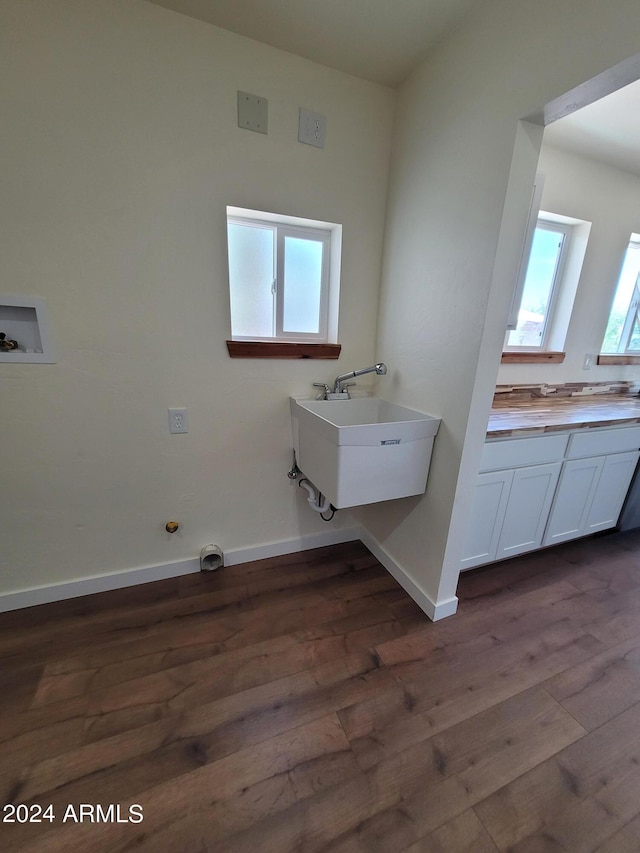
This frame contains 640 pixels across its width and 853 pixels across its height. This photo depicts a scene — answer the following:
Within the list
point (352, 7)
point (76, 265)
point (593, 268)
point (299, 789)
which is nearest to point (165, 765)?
point (299, 789)

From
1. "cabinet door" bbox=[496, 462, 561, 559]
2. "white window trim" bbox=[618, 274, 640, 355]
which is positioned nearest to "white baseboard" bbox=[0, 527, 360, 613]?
"cabinet door" bbox=[496, 462, 561, 559]

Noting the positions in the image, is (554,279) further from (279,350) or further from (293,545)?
(293,545)

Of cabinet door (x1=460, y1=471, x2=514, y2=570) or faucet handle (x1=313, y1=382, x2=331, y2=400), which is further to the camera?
faucet handle (x1=313, y1=382, x2=331, y2=400)

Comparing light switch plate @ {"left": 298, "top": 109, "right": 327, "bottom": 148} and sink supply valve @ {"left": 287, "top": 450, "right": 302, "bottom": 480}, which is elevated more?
light switch plate @ {"left": 298, "top": 109, "right": 327, "bottom": 148}

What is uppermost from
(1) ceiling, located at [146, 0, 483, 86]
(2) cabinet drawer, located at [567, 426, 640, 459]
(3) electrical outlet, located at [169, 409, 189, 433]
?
(1) ceiling, located at [146, 0, 483, 86]

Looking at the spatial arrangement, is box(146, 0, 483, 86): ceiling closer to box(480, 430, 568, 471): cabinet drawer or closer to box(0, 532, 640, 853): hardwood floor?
box(480, 430, 568, 471): cabinet drawer

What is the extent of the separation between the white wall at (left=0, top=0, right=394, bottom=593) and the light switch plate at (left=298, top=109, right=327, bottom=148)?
3cm

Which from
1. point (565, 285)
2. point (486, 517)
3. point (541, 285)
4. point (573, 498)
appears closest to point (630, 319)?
point (565, 285)

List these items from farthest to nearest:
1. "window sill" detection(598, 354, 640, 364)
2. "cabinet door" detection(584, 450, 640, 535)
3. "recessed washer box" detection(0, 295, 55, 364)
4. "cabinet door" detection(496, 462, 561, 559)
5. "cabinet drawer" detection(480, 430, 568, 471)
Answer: "window sill" detection(598, 354, 640, 364) < "cabinet door" detection(584, 450, 640, 535) < "cabinet door" detection(496, 462, 561, 559) < "cabinet drawer" detection(480, 430, 568, 471) < "recessed washer box" detection(0, 295, 55, 364)

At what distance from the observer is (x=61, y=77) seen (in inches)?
44.7

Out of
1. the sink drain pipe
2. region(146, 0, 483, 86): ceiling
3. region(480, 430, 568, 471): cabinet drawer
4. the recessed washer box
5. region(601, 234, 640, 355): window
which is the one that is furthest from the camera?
region(601, 234, 640, 355): window

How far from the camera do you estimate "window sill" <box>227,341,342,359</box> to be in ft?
5.13

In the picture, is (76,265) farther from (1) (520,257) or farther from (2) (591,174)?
(2) (591,174)

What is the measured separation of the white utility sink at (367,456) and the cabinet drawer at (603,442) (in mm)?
939
